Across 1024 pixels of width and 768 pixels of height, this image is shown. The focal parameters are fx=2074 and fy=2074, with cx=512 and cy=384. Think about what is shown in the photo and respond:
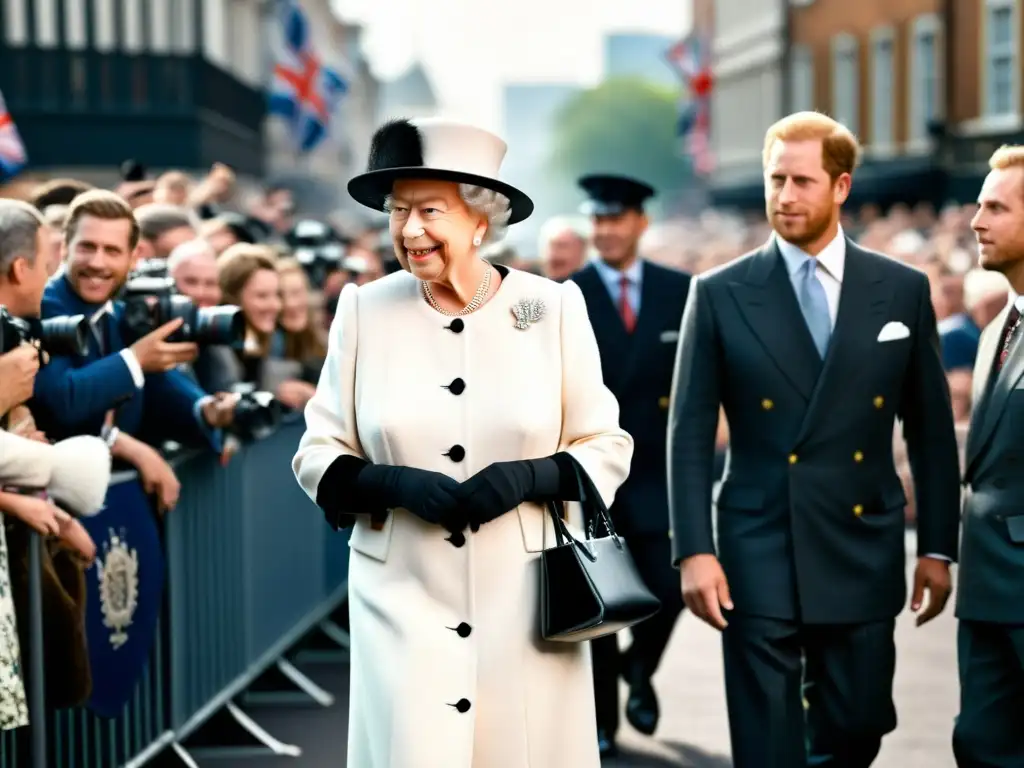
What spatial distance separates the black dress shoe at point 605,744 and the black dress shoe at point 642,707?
1.22 feet

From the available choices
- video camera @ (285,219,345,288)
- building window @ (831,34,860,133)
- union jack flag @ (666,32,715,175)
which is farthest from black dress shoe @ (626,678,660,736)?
union jack flag @ (666,32,715,175)

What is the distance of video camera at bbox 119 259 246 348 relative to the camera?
22.9 feet

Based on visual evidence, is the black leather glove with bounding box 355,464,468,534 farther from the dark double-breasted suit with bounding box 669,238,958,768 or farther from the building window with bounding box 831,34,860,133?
the building window with bounding box 831,34,860,133

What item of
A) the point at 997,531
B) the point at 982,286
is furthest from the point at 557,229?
the point at 997,531

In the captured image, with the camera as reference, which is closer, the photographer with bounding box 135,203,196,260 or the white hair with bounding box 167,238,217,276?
→ the white hair with bounding box 167,238,217,276

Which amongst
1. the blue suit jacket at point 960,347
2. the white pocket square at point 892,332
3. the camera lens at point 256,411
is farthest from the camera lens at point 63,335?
the blue suit jacket at point 960,347

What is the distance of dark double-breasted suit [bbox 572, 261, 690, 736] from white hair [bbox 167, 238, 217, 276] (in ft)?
5.60

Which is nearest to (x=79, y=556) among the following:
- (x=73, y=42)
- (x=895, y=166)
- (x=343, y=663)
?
(x=343, y=663)

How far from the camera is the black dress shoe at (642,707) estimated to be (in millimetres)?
8750

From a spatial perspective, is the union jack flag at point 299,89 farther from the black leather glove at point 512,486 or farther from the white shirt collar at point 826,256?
the black leather glove at point 512,486

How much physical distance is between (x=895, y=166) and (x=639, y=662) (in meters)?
32.3

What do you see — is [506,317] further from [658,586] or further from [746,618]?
[658,586]

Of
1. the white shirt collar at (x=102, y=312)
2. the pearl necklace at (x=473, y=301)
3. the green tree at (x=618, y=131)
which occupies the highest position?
the green tree at (x=618, y=131)

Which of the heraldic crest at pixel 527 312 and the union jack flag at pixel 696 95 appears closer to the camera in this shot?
the heraldic crest at pixel 527 312
